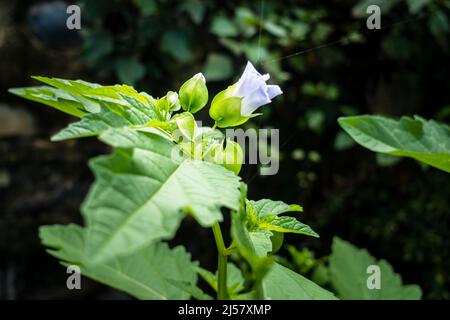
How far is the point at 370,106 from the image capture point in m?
1.70

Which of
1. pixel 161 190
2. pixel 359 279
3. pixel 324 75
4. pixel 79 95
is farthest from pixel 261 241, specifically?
pixel 324 75

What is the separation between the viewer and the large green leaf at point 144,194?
28 cm

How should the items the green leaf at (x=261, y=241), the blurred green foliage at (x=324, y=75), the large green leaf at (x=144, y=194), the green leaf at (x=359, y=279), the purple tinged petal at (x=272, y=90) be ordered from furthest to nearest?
the blurred green foliage at (x=324, y=75) → the green leaf at (x=359, y=279) → the purple tinged petal at (x=272, y=90) → the green leaf at (x=261, y=241) → the large green leaf at (x=144, y=194)

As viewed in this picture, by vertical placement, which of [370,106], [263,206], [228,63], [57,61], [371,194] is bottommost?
[263,206]

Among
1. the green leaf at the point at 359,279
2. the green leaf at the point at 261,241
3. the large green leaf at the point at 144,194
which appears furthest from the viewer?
the green leaf at the point at 359,279

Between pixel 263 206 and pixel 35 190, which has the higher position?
pixel 35 190

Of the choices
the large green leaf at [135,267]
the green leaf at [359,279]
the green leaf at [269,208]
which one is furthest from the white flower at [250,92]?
the green leaf at [359,279]

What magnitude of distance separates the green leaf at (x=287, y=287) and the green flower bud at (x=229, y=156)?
11 cm

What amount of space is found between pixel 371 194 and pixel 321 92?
1.44ft

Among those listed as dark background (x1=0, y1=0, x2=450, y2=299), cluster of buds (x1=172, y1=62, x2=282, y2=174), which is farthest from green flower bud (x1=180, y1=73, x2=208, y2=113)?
dark background (x1=0, y1=0, x2=450, y2=299)

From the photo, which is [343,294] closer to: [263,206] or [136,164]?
[263,206]

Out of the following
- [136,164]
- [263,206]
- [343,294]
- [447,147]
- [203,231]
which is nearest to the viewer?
[136,164]

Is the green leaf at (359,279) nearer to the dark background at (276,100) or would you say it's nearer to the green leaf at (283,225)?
the green leaf at (283,225)
